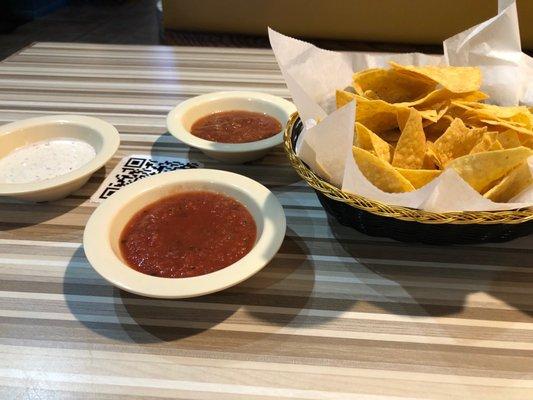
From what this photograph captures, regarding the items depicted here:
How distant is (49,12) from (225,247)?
7.30 metres

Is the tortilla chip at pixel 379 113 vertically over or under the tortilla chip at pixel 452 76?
under

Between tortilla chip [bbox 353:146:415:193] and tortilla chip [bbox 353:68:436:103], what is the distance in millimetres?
325


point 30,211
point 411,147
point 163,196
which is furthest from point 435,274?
point 30,211

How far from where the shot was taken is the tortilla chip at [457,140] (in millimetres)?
1104

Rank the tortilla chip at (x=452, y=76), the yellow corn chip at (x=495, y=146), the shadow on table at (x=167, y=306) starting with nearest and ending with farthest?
the shadow on table at (x=167, y=306), the yellow corn chip at (x=495, y=146), the tortilla chip at (x=452, y=76)

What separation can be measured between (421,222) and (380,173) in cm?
14

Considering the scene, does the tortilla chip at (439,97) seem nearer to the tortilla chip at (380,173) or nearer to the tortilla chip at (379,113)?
the tortilla chip at (379,113)

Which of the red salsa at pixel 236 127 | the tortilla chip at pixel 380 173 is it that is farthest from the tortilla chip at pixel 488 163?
the red salsa at pixel 236 127

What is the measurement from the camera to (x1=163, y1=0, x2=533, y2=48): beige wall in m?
3.62

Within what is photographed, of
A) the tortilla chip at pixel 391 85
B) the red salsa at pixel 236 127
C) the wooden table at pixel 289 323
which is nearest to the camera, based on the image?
the wooden table at pixel 289 323

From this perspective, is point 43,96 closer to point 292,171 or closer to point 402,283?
point 292,171

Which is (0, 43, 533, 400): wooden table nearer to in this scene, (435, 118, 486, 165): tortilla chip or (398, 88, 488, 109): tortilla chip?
(435, 118, 486, 165): tortilla chip

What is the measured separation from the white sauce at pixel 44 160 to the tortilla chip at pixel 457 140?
3.13ft

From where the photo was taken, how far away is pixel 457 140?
3.64ft
